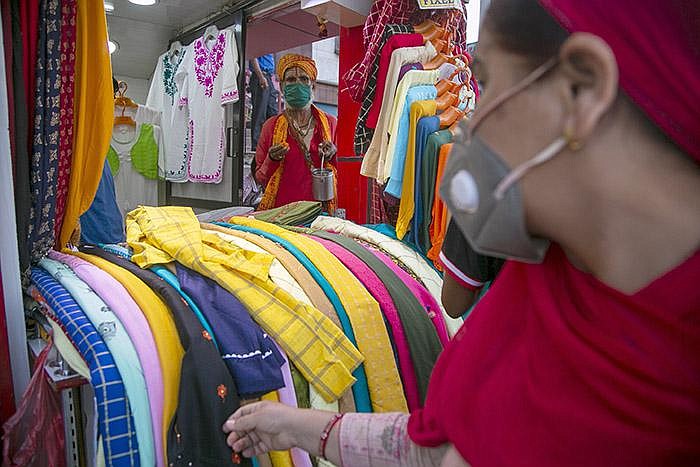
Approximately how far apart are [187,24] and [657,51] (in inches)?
169

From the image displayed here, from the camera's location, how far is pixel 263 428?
79 centimetres

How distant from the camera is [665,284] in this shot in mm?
417

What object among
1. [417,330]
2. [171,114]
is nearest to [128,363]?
[417,330]

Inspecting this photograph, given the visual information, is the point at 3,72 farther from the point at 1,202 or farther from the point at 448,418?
the point at 448,418

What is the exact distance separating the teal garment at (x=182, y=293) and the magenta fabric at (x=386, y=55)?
1.08 m

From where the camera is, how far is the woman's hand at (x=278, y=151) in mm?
3139

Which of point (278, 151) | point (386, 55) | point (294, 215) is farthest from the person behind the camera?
point (278, 151)

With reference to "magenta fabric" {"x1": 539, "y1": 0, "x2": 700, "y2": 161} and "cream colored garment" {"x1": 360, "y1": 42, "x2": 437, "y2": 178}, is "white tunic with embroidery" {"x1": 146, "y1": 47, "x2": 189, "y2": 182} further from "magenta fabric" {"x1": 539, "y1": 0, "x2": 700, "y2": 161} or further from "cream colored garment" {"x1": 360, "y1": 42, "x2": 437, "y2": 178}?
"magenta fabric" {"x1": 539, "y1": 0, "x2": 700, "y2": 161}

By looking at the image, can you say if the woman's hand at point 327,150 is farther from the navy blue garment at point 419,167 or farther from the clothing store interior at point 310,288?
the navy blue garment at point 419,167

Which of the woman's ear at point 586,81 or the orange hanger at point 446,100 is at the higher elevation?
the orange hanger at point 446,100

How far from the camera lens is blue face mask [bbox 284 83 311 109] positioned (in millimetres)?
3250

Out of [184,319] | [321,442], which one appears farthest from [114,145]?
[321,442]

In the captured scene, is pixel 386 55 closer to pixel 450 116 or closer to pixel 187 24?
pixel 450 116

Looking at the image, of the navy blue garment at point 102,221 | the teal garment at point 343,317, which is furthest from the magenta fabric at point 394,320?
the navy blue garment at point 102,221
